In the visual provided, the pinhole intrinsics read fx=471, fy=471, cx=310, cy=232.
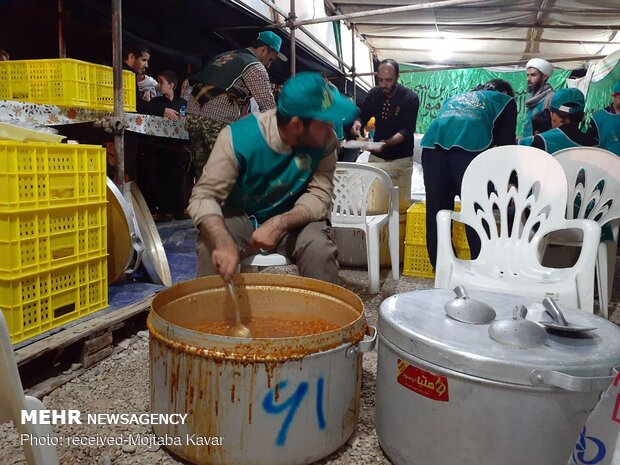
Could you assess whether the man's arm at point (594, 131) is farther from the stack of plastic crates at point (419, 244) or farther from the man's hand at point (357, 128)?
the man's hand at point (357, 128)

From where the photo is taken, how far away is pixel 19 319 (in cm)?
185

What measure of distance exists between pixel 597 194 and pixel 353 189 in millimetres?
1624

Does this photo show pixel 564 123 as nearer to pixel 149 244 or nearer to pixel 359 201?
pixel 359 201

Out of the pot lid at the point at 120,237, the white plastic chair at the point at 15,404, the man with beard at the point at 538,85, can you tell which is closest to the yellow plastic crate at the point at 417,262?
the man with beard at the point at 538,85

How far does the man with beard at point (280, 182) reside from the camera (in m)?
1.84

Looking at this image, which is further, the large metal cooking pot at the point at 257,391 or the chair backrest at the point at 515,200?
the chair backrest at the point at 515,200

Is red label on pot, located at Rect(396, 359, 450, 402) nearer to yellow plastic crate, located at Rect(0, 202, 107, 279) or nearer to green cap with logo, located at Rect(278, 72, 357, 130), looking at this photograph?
green cap with logo, located at Rect(278, 72, 357, 130)

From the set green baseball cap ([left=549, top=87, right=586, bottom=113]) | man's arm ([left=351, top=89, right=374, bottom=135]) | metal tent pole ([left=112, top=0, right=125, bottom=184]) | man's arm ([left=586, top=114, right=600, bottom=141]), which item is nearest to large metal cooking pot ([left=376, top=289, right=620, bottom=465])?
metal tent pole ([left=112, top=0, right=125, bottom=184])

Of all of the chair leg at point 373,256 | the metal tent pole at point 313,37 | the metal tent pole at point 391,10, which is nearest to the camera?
the chair leg at point 373,256

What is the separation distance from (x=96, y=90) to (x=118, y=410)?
216 cm

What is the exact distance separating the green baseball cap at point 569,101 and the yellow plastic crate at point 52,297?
332cm

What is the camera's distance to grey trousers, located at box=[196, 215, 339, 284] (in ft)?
6.58

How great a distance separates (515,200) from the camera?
8.20ft

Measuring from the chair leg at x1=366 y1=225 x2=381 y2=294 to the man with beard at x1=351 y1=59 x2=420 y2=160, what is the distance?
1281 mm
